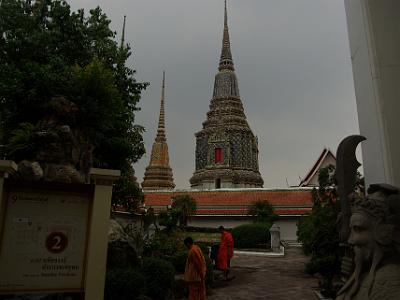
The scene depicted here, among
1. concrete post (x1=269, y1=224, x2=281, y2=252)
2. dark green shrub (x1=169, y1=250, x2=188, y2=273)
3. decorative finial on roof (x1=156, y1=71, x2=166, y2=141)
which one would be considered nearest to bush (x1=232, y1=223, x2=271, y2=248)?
concrete post (x1=269, y1=224, x2=281, y2=252)

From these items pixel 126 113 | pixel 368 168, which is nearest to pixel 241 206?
pixel 126 113

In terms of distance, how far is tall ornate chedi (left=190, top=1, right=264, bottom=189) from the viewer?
32844 mm

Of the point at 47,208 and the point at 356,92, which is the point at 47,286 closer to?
the point at 47,208

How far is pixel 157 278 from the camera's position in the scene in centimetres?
679

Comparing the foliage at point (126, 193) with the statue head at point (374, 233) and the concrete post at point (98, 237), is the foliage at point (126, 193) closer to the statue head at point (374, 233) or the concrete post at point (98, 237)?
the concrete post at point (98, 237)

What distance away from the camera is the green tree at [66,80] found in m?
8.16

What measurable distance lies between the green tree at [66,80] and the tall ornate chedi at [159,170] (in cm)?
2321

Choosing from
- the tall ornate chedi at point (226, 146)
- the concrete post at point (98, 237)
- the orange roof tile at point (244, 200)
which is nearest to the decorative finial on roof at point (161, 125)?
the tall ornate chedi at point (226, 146)

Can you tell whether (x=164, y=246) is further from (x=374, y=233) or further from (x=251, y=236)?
(x=374, y=233)

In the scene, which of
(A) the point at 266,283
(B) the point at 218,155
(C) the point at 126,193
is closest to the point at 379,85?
(A) the point at 266,283

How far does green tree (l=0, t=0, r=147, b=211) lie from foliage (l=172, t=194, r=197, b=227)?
31.6 ft

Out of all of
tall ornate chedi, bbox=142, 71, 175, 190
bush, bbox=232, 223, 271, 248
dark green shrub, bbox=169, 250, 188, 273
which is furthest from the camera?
tall ornate chedi, bbox=142, 71, 175, 190

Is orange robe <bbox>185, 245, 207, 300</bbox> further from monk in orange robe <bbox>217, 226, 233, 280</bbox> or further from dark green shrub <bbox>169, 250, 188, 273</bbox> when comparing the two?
monk in orange robe <bbox>217, 226, 233, 280</bbox>

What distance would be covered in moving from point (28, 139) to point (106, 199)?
286 centimetres
